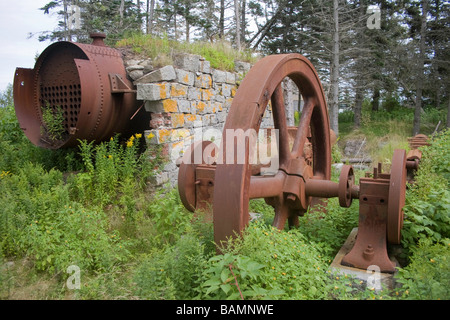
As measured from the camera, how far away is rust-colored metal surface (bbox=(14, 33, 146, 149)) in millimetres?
5035

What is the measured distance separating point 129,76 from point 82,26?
533 inches

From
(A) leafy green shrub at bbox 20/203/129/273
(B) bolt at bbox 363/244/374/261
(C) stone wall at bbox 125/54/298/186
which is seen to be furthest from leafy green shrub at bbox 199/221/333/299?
(C) stone wall at bbox 125/54/298/186

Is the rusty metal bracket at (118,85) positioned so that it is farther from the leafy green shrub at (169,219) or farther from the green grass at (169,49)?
the leafy green shrub at (169,219)

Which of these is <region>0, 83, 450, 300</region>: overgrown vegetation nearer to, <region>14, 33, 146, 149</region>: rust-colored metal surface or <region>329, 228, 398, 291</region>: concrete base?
<region>329, 228, 398, 291</region>: concrete base

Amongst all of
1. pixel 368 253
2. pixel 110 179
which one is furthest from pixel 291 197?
pixel 110 179

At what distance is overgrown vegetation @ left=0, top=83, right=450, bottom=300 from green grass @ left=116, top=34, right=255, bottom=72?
1897 mm

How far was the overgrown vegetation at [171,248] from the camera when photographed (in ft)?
7.18

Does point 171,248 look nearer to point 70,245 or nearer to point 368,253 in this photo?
point 70,245

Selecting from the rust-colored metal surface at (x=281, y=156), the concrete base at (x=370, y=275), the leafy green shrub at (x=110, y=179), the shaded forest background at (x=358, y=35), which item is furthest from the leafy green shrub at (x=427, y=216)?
the shaded forest background at (x=358, y=35)

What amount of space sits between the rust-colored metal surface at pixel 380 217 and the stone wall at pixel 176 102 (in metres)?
3.34

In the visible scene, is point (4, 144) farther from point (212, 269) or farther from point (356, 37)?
point (356, 37)

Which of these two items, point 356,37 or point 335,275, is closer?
point 335,275

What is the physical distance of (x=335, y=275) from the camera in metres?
2.53
